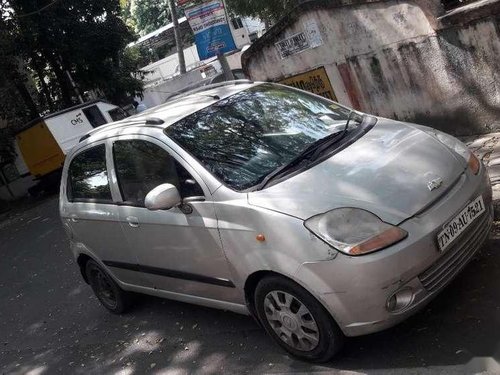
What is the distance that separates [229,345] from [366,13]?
4.77m

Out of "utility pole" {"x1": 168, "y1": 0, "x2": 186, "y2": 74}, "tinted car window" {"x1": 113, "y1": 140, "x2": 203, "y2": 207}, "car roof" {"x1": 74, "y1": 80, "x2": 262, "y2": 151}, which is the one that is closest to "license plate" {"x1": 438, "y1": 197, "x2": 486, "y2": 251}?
"tinted car window" {"x1": 113, "y1": 140, "x2": 203, "y2": 207}

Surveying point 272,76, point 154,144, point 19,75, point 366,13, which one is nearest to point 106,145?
point 154,144

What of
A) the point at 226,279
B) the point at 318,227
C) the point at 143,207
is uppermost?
the point at 143,207

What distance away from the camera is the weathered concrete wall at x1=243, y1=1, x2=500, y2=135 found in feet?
21.5

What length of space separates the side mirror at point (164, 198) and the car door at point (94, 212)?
38.8 inches

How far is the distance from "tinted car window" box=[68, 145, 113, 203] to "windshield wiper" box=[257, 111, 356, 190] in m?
1.62

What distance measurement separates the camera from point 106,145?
15.8 feet

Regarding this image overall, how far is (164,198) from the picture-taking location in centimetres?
375

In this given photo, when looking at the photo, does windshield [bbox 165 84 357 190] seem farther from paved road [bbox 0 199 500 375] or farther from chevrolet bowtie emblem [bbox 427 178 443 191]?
paved road [bbox 0 199 500 375]

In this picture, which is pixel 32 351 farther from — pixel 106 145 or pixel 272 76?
pixel 272 76

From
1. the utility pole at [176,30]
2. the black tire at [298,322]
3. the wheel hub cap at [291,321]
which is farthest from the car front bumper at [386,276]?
the utility pole at [176,30]

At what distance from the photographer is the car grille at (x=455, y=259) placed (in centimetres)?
335

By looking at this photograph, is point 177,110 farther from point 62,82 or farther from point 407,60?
point 62,82

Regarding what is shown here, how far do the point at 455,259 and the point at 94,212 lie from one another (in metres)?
2.98
